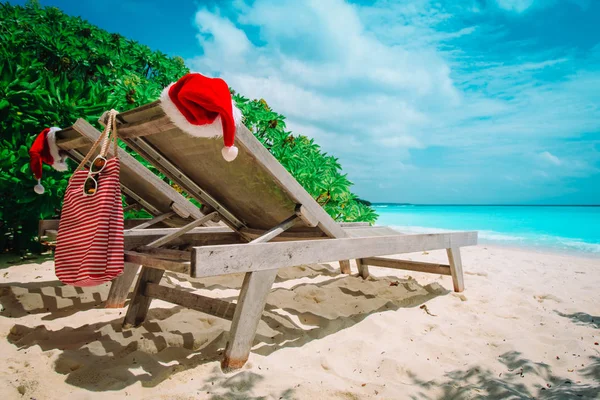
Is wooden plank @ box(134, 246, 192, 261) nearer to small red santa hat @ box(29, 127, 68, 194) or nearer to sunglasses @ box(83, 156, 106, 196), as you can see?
sunglasses @ box(83, 156, 106, 196)

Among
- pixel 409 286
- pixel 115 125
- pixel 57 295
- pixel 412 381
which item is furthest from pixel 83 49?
pixel 412 381

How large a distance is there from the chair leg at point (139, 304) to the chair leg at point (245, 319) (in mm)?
979

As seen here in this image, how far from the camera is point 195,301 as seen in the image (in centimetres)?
256

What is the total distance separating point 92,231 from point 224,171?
0.97 metres

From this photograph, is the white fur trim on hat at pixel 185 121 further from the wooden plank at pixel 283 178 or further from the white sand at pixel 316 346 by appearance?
the white sand at pixel 316 346

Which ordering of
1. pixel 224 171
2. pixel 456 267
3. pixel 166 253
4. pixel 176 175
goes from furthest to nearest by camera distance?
pixel 456 267 < pixel 176 175 < pixel 166 253 < pixel 224 171

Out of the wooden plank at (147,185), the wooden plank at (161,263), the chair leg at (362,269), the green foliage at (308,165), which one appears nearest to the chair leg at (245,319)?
the wooden plank at (161,263)

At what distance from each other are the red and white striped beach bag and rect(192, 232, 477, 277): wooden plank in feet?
1.55

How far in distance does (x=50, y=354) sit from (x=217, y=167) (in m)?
1.55

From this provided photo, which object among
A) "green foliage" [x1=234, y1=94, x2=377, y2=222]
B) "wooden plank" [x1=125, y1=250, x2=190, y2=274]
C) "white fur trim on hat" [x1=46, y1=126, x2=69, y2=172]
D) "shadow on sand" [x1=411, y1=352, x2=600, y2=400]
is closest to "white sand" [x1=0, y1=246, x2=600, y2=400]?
"shadow on sand" [x1=411, y1=352, x2=600, y2=400]

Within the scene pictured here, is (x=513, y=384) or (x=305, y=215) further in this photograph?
(x=305, y=215)

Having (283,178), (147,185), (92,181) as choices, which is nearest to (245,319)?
(283,178)

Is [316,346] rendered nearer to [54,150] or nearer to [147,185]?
[147,185]

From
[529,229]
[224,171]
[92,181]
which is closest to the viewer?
[92,181]
